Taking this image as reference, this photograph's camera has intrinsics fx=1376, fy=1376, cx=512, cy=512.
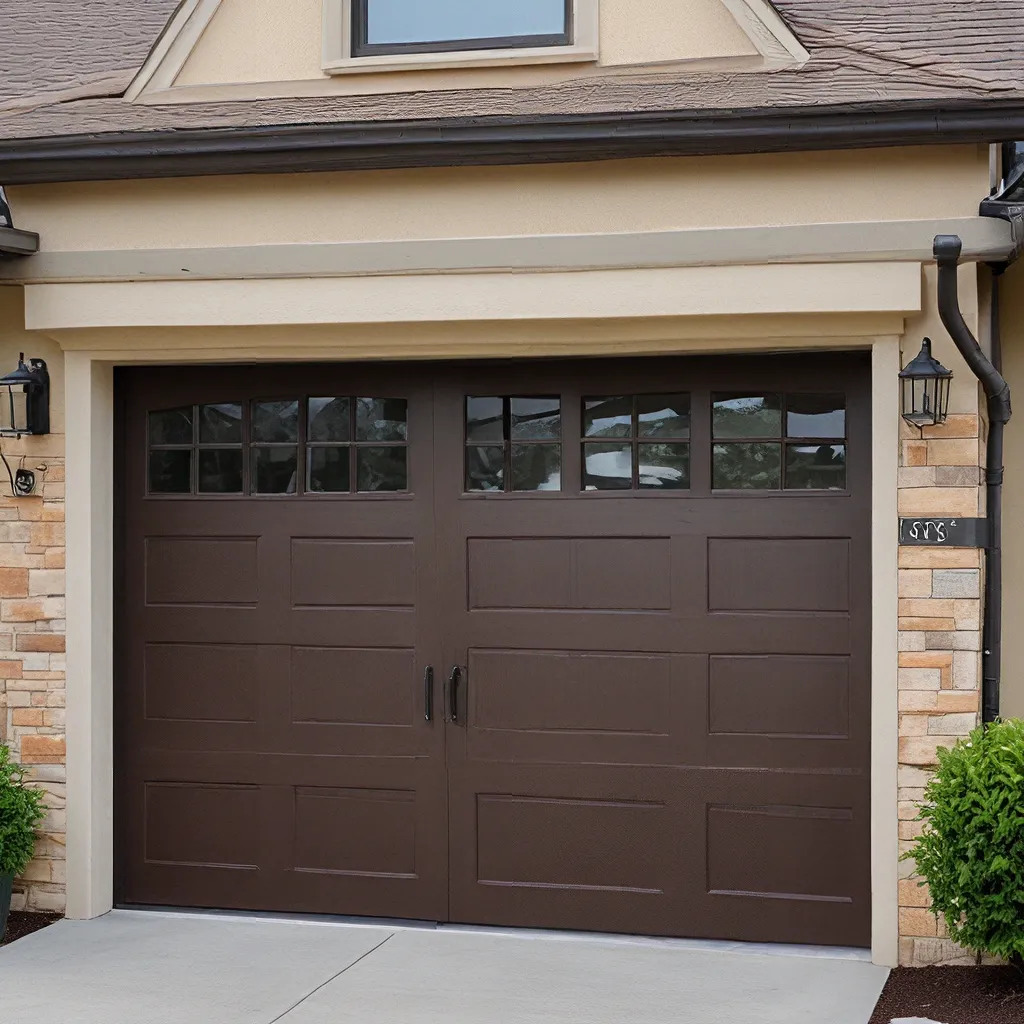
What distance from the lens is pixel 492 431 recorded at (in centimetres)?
632

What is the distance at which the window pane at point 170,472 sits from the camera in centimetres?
663

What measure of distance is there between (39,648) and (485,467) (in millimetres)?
2264

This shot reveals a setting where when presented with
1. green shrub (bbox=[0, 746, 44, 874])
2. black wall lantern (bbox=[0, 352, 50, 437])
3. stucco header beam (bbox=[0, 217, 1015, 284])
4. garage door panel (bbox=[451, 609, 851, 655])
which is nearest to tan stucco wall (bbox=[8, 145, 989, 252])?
stucco header beam (bbox=[0, 217, 1015, 284])

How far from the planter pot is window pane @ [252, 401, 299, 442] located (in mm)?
2266

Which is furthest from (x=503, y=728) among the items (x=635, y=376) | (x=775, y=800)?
(x=635, y=376)

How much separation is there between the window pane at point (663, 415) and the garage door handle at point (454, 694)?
1377 millimetres

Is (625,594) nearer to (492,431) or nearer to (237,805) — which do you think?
(492,431)

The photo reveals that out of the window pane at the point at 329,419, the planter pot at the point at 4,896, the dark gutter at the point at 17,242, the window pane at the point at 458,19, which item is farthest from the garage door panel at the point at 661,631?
the window pane at the point at 458,19

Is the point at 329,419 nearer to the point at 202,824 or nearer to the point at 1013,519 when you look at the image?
the point at 202,824

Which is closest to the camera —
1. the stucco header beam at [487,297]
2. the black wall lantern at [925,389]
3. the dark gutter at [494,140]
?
the dark gutter at [494,140]

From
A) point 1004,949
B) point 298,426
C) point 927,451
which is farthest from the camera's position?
point 298,426

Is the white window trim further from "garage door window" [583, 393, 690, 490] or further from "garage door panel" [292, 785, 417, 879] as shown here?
"garage door panel" [292, 785, 417, 879]

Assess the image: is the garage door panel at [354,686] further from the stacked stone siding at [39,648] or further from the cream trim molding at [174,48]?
the cream trim molding at [174,48]

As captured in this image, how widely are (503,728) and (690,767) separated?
86 cm
